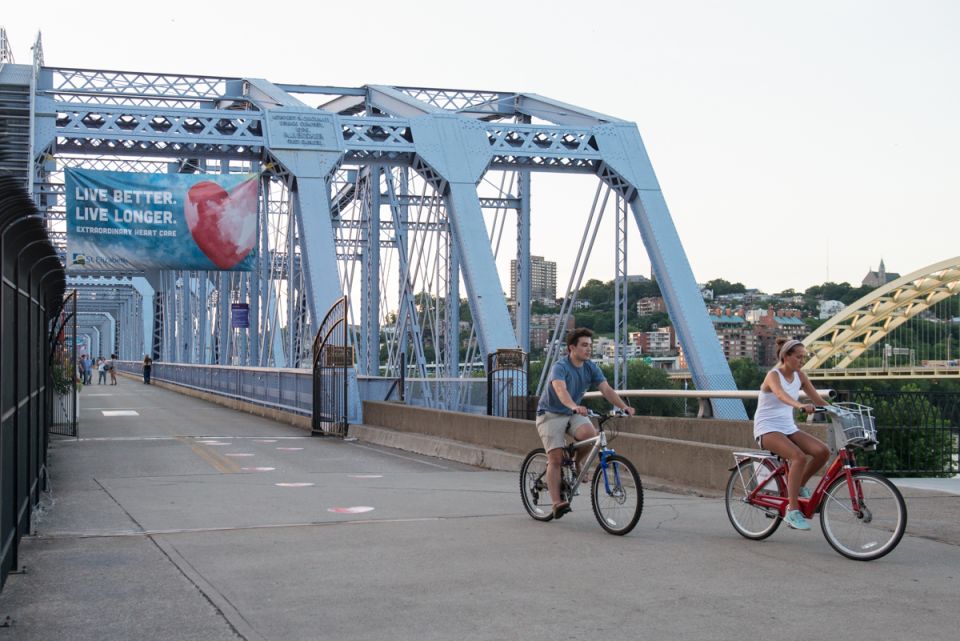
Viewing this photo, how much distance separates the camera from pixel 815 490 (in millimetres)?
7836

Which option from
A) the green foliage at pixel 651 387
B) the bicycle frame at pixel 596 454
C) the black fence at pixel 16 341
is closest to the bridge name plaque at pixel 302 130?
the green foliage at pixel 651 387

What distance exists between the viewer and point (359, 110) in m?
30.0

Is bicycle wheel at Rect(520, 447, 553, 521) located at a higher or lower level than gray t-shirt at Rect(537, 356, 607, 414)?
lower

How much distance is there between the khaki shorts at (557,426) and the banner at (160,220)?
1812 cm

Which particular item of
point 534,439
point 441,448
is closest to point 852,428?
point 534,439

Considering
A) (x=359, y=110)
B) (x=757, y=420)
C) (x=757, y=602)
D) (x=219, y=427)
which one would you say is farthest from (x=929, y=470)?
(x=359, y=110)

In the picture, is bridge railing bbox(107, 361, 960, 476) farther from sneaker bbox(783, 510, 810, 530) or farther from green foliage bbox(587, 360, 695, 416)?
sneaker bbox(783, 510, 810, 530)

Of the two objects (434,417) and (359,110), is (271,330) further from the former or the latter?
(434,417)

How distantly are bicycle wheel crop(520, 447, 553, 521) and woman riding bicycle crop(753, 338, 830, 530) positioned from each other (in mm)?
1913

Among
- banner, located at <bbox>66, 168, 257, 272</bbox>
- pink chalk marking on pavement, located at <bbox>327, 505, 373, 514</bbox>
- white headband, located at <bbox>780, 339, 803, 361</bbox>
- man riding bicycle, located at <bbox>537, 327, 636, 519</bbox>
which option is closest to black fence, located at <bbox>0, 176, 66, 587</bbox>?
pink chalk marking on pavement, located at <bbox>327, 505, 373, 514</bbox>

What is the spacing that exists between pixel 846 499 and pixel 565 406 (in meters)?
2.32

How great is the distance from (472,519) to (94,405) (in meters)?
25.6

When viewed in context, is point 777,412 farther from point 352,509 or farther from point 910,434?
point 910,434

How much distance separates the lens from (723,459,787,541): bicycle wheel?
8.05m
